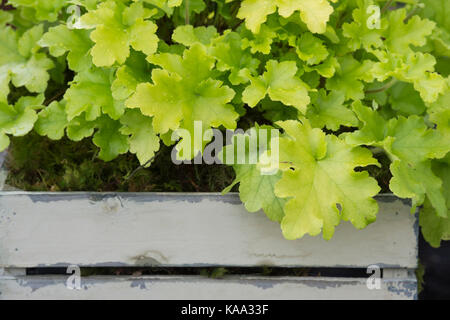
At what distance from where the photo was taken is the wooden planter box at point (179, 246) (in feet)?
3.58

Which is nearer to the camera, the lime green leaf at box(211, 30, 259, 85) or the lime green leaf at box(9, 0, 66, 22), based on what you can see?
the lime green leaf at box(211, 30, 259, 85)

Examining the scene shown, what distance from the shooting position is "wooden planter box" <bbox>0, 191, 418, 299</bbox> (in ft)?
3.58

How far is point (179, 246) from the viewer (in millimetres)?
1111

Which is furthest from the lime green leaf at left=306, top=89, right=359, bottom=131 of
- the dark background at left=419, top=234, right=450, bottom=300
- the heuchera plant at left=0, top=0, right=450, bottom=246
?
the dark background at left=419, top=234, right=450, bottom=300

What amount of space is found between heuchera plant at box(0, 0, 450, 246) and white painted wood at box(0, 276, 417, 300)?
0.20 metres

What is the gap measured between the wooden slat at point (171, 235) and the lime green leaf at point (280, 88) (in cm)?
24

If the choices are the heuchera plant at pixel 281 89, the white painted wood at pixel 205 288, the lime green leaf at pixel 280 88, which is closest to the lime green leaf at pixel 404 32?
the heuchera plant at pixel 281 89

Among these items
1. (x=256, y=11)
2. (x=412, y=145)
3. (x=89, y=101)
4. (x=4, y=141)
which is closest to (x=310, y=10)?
(x=256, y=11)

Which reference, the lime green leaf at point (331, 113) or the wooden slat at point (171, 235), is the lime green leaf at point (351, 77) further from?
the wooden slat at point (171, 235)

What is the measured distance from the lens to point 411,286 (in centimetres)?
115

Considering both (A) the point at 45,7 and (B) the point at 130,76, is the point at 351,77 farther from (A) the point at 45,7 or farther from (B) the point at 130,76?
(A) the point at 45,7

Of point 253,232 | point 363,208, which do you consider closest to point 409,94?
point 363,208

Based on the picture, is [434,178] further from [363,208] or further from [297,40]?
[297,40]

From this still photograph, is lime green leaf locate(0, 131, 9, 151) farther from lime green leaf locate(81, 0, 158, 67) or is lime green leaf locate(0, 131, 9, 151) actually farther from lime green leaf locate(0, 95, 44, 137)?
lime green leaf locate(81, 0, 158, 67)
